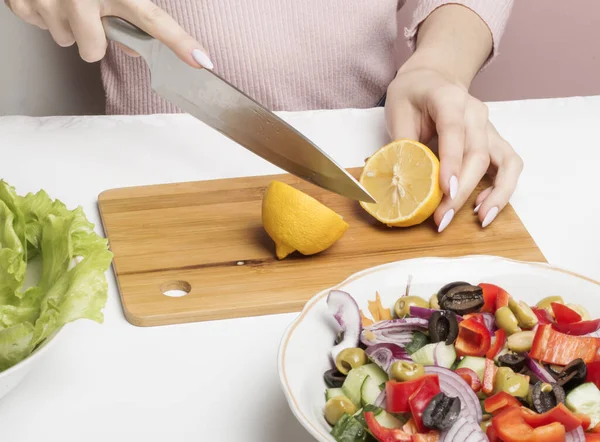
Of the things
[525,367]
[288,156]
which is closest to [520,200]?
[288,156]

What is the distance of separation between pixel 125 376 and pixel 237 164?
516mm

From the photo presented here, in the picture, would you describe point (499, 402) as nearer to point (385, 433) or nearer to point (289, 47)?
point (385, 433)

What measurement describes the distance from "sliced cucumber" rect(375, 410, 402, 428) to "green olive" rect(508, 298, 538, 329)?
19 cm

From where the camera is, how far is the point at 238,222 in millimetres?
1164

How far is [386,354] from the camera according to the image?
77 centimetres

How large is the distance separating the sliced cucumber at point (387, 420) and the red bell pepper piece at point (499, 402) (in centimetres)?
8

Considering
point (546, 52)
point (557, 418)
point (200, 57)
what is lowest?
point (546, 52)

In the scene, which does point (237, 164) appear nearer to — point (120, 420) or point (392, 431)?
point (120, 420)

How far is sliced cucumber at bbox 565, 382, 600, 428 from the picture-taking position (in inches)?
27.4

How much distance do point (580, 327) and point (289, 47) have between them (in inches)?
38.6

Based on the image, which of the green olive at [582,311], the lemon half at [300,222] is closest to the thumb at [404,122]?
the lemon half at [300,222]

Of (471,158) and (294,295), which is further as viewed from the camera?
(471,158)

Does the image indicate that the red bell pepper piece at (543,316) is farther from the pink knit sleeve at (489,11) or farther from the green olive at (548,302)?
the pink knit sleeve at (489,11)

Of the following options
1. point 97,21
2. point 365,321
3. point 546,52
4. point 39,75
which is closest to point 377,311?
point 365,321
